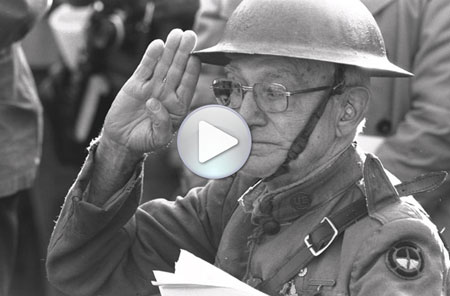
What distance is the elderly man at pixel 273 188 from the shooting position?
131 inches

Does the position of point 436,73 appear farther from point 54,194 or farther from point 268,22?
point 54,194

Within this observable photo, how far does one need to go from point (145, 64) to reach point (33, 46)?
446 cm

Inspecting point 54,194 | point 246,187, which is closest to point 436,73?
point 246,187

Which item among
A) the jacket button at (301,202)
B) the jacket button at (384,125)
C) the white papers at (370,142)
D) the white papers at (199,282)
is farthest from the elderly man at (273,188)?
A: the jacket button at (384,125)

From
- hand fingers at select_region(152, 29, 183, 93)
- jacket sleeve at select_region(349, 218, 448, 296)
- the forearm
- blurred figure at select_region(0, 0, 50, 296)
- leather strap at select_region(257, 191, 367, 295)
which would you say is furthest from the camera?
blurred figure at select_region(0, 0, 50, 296)

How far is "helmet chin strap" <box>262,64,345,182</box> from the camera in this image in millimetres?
3590

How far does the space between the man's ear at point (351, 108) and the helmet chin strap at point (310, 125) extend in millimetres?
50

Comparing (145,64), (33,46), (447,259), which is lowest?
(33,46)

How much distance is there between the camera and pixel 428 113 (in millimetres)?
4871

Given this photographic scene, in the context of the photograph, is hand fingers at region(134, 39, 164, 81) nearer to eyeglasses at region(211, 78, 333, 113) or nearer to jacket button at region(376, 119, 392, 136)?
eyeglasses at region(211, 78, 333, 113)

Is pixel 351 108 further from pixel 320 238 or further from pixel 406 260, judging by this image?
pixel 406 260

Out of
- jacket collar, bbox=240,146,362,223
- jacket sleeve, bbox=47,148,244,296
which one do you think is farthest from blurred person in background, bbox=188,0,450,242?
jacket collar, bbox=240,146,362,223

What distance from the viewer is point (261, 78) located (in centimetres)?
356

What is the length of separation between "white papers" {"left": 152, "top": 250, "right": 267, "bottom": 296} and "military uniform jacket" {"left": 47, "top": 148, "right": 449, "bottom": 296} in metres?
0.21
